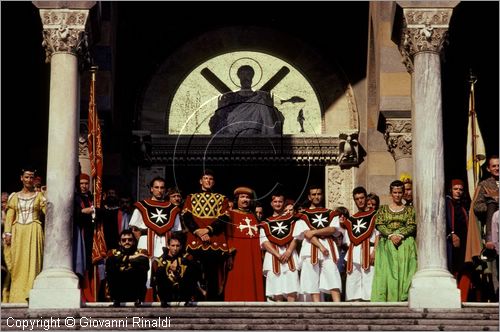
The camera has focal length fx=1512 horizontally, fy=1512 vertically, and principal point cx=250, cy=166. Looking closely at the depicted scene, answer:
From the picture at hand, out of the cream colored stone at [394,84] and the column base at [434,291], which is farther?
the cream colored stone at [394,84]

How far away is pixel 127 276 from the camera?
19.5m

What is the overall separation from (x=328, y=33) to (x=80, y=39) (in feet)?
24.4

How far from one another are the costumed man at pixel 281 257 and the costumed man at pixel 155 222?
4.18 feet

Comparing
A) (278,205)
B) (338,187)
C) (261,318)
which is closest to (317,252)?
(278,205)

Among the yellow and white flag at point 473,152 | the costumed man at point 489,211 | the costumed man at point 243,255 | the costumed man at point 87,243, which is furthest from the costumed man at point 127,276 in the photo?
the yellow and white flag at point 473,152

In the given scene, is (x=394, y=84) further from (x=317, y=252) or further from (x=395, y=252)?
(x=317, y=252)

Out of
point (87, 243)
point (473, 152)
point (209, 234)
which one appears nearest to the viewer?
point (209, 234)

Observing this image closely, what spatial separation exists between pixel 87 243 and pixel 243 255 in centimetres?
219

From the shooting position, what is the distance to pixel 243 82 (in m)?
27.7

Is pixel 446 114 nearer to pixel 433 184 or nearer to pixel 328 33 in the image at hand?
pixel 328 33

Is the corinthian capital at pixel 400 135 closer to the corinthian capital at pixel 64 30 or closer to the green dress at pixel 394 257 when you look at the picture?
the green dress at pixel 394 257

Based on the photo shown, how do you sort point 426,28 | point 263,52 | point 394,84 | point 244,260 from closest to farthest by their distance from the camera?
point 244,260 < point 426,28 < point 394,84 < point 263,52

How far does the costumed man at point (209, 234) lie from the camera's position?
811 inches

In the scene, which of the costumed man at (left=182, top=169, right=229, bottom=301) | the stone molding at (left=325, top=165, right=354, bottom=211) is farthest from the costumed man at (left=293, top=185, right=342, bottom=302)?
the stone molding at (left=325, top=165, right=354, bottom=211)
